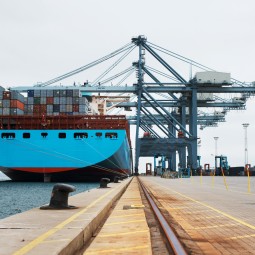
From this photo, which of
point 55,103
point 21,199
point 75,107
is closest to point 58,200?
point 21,199

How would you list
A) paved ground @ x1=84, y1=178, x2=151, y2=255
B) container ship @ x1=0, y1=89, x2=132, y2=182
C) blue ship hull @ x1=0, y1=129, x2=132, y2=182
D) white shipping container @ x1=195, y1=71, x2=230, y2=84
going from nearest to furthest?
paved ground @ x1=84, y1=178, x2=151, y2=255
blue ship hull @ x1=0, y1=129, x2=132, y2=182
container ship @ x1=0, y1=89, x2=132, y2=182
white shipping container @ x1=195, y1=71, x2=230, y2=84

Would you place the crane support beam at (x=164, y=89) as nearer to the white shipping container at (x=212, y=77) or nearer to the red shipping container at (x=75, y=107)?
the white shipping container at (x=212, y=77)

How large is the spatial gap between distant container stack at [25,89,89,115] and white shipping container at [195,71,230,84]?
20.7 metres

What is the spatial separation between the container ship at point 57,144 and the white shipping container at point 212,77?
63.7ft

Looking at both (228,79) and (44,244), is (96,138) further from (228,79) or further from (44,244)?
(44,244)

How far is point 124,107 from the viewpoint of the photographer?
264 ft

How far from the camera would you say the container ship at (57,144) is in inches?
1972

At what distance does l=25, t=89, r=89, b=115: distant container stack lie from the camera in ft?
185

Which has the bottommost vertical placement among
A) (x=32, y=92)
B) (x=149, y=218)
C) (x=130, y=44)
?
(x=149, y=218)

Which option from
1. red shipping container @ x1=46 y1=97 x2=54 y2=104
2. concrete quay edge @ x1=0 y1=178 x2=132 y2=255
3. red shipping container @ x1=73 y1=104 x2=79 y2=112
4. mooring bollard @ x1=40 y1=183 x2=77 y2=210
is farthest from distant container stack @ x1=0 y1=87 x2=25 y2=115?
concrete quay edge @ x1=0 y1=178 x2=132 y2=255

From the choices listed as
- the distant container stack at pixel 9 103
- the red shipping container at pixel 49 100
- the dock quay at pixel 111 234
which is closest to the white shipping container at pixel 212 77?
the red shipping container at pixel 49 100

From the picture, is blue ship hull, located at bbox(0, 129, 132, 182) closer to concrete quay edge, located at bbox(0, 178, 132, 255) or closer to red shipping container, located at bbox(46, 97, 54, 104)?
red shipping container, located at bbox(46, 97, 54, 104)

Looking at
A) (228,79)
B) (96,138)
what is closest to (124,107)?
(228,79)

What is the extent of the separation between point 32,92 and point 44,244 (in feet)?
181
